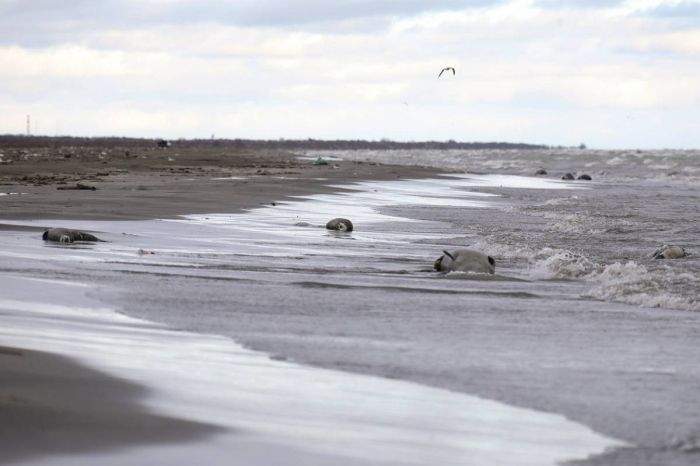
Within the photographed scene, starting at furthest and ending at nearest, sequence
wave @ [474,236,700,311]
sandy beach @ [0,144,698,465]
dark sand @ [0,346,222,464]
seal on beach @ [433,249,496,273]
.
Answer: seal on beach @ [433,249,496,273] < wave @ [474,236,700,311] < sandy beach @ [0,144,698,465] < dark sand @ [0,346,222,464]

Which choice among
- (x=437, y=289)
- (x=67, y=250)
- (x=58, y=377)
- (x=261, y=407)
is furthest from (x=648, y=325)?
(x=67, y=250)

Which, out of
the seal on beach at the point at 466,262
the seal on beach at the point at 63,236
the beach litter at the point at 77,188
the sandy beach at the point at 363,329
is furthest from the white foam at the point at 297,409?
the beach litter at the point at 77,188

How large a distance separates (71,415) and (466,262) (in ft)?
20.0

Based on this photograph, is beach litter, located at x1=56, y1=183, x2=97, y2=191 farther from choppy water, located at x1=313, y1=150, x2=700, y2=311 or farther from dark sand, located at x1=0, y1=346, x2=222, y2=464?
dark sand, located at x1=0, y1=346, x2=222, y2=464

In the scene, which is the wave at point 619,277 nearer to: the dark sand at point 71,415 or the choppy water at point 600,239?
the choppy water at point 600,239

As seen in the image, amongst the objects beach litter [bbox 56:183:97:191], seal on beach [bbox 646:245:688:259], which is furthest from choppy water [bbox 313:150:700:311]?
beach litter [bbox 56:183:97:191]

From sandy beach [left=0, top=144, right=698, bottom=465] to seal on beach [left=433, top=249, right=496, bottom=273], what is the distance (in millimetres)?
275

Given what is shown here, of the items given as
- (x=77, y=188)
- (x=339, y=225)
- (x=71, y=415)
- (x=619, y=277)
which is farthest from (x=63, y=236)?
(x=77, y=188)

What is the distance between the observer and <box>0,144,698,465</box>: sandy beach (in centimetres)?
479

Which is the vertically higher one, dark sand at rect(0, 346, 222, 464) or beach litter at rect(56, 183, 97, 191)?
beach litter at rect(56, 183, 97, 191)

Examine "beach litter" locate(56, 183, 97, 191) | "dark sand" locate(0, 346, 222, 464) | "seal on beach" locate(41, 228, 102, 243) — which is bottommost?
"dark sand" locate(0, 346, 222, 464)

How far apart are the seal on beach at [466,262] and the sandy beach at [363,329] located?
0.90ft

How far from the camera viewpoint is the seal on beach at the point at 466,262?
10297mm

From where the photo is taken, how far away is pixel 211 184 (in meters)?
26.3
